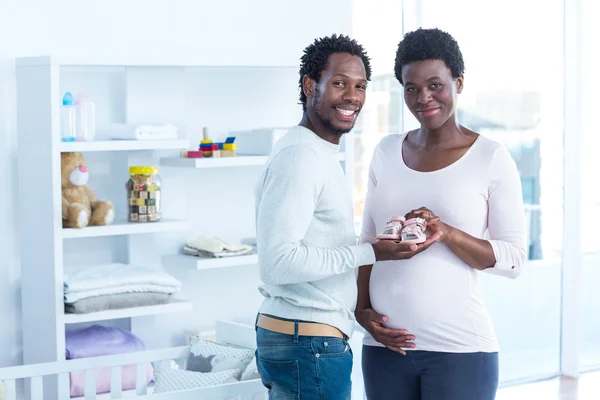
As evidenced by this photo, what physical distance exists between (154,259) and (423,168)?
1.61m

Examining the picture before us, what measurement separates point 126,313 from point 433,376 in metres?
1.34

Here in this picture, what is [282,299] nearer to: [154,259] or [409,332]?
[409,332]

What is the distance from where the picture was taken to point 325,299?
1.83 m

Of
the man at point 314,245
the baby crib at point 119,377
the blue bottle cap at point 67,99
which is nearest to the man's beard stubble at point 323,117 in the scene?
the man at point 314,245

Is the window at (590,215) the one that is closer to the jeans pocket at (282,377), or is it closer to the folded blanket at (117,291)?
the folded blanket at (117,291)

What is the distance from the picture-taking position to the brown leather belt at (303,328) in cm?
180

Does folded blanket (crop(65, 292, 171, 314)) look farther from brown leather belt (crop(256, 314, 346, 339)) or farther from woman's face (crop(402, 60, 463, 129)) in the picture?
woman's face (crop(402, 60, 463, 129))

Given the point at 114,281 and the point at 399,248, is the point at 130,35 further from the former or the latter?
the point at 399,248

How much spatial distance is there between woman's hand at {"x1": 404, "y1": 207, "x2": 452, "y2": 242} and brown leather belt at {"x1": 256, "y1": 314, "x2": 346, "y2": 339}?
28cm

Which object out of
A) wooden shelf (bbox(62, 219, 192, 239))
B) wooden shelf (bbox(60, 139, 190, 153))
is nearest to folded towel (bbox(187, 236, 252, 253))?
wooden shelf (bbox(62, 219, 192, 239))

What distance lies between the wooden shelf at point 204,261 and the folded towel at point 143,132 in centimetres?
45

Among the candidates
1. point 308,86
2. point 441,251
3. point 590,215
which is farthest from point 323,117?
point 590,215

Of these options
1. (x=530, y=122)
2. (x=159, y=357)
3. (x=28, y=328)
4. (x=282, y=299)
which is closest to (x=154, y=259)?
(x=28, y=328)

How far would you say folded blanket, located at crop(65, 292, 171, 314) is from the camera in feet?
9.17
